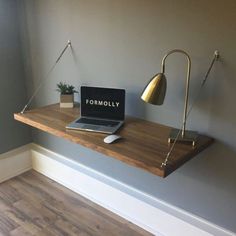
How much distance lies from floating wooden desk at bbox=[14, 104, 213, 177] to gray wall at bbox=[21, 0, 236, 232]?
12 cm

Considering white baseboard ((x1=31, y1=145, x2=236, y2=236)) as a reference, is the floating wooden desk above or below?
above

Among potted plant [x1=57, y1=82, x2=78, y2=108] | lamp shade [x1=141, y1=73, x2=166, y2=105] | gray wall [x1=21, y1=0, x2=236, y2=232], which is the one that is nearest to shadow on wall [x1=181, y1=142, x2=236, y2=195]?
gray wall [x1=21, y1=0, x2=236, y2=232]

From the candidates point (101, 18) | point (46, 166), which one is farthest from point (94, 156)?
point (101, 18)

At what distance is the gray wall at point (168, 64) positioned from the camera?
147cm

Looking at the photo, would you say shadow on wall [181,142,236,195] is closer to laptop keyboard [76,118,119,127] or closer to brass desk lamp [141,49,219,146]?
brass desk lamp [141,49,219,146]

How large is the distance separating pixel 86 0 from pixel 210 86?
100 cm

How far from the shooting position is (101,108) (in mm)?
1847

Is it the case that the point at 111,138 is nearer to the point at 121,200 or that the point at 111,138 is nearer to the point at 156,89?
the point at 156,89

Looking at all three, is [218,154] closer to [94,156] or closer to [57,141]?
[94,156]

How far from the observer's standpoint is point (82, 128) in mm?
1679

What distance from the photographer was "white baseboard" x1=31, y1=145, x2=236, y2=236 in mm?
1771

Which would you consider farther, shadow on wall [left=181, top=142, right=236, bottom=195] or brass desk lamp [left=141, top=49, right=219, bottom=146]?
shadow on wall [left=181, top=142, right=236, bottom=195]

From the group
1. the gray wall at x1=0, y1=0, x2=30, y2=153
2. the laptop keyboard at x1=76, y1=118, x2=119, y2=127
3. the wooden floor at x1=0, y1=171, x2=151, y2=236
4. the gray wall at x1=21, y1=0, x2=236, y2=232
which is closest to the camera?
the gray wall at x1=21, y1=0, x2=236, y2=232

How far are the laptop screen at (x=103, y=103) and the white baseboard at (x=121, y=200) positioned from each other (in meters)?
0.57
